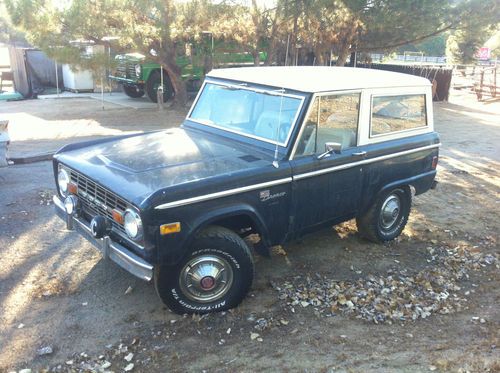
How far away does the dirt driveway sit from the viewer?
3.40 metres

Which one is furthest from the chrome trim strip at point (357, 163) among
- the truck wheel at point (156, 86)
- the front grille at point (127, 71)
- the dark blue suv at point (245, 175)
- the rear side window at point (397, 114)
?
the front grille at point (127, 71)

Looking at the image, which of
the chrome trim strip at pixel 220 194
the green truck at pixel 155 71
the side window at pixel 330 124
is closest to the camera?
the chrome trim strip at pixel 220 194

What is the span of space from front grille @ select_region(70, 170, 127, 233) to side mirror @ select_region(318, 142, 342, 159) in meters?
1.83

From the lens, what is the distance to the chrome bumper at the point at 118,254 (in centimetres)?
344

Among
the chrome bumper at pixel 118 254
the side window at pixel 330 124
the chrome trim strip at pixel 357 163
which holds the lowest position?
the chrome bumper at pixel 118 254

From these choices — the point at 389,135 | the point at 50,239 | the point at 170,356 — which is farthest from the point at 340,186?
the point at 50,239

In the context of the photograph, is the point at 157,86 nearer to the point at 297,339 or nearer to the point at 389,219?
the point at 389,219

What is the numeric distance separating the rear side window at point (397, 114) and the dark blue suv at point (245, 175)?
0.04 feet

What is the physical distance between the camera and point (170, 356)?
3.38m

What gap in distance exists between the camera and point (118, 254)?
3.60 meters

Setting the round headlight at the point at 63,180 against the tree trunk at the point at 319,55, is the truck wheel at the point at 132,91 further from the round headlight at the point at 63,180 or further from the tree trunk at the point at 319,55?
the round headlight at the point at 63,180

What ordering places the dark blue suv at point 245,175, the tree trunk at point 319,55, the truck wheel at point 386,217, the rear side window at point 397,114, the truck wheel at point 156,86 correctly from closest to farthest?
the dark blue suv at point 245,175, the rear side window at point 397,114, the truck wheel at point 386,217, the truck wheel at point 156,86, the tree trunk at point 319,55

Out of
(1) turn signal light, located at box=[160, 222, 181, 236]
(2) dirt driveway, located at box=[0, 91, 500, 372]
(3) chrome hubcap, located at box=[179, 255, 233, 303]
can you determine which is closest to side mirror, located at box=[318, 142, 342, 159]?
(2) dirt driveway, located at box=[0, 91, 500, 372]

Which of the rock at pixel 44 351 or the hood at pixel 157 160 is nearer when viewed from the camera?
the rock at pixel 44 351
